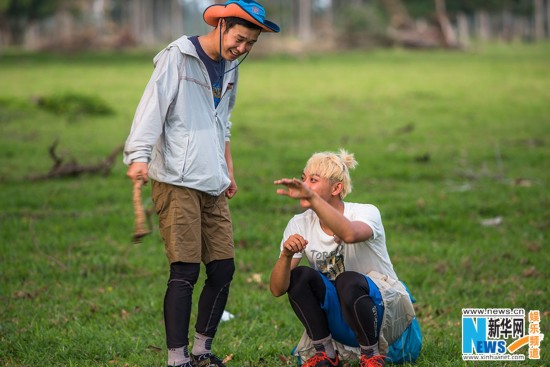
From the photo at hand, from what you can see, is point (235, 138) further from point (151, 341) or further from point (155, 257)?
point (151, 341)

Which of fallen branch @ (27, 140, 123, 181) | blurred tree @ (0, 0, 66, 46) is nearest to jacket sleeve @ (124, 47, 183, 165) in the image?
fallen branch @ (27, 140, 123, 181)

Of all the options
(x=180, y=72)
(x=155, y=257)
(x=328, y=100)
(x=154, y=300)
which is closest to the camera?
(x=180, y=72)

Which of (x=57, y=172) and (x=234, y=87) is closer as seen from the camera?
(x=234, y=87)

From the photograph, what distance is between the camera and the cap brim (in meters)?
4.34

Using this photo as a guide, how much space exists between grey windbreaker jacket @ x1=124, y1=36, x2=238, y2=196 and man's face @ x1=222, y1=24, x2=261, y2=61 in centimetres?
15

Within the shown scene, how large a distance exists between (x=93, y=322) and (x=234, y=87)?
2.11m

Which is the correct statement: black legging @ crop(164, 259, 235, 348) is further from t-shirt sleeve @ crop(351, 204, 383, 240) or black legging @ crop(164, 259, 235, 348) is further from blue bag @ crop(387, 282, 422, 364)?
blue bag @ crop(387, 282, 422, 364)

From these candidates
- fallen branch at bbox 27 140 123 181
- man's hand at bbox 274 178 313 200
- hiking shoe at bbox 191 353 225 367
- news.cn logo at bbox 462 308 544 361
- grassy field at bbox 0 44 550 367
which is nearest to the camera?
man's hand at bbox 274 178 313 200

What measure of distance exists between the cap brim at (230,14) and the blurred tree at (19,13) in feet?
157

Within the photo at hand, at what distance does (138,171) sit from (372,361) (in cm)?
157

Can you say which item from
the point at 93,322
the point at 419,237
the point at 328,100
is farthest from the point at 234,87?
the point at 328,100

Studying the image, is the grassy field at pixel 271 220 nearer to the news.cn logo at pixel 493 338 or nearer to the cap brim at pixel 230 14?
the news.cn logo at pixel 493 338

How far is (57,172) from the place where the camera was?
36.1 feet

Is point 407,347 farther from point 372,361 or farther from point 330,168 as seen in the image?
point 330,168
